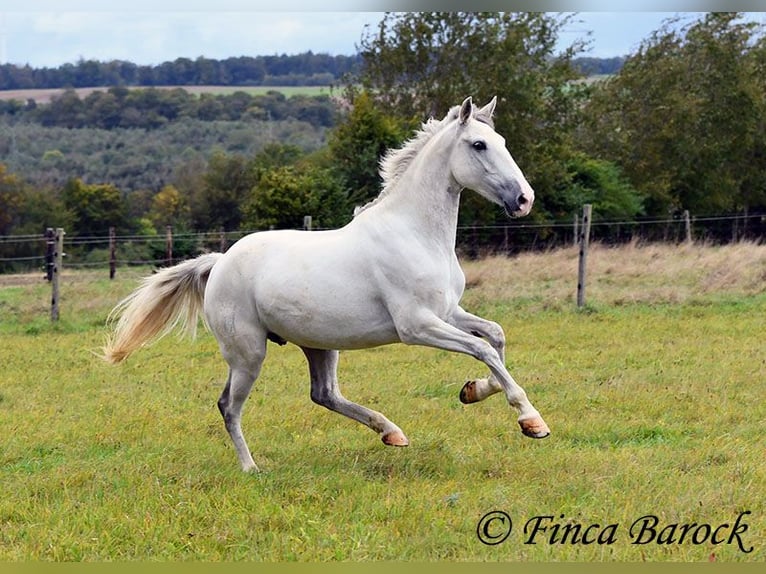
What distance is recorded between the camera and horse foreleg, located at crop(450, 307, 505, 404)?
582cm

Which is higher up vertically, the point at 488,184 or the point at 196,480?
the point at 488,184

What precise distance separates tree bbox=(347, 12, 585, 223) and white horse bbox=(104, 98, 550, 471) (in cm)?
2326

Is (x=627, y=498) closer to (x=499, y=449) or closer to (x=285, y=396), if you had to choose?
(x=499, y=449)

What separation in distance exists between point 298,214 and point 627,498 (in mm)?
21057

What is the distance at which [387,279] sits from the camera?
19.0 ft

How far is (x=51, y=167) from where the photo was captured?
7356 centimetres

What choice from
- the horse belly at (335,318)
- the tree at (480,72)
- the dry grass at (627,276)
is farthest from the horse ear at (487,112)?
the tree at (480,72)

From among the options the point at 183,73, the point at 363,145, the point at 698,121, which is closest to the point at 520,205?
the point at 363,145

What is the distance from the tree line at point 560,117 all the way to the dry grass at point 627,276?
300 inches

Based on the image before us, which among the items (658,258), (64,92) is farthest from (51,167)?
(658,258)

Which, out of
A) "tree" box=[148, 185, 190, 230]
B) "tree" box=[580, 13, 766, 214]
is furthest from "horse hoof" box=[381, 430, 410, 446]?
"tree" box=[148, 185, 190, 230]

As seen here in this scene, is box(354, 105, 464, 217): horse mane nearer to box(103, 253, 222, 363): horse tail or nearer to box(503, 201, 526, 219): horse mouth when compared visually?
box(503, 201, 526, 219): horse mouth

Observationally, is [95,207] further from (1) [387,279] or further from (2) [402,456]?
(1) [387,279]

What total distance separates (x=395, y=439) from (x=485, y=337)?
903mm
